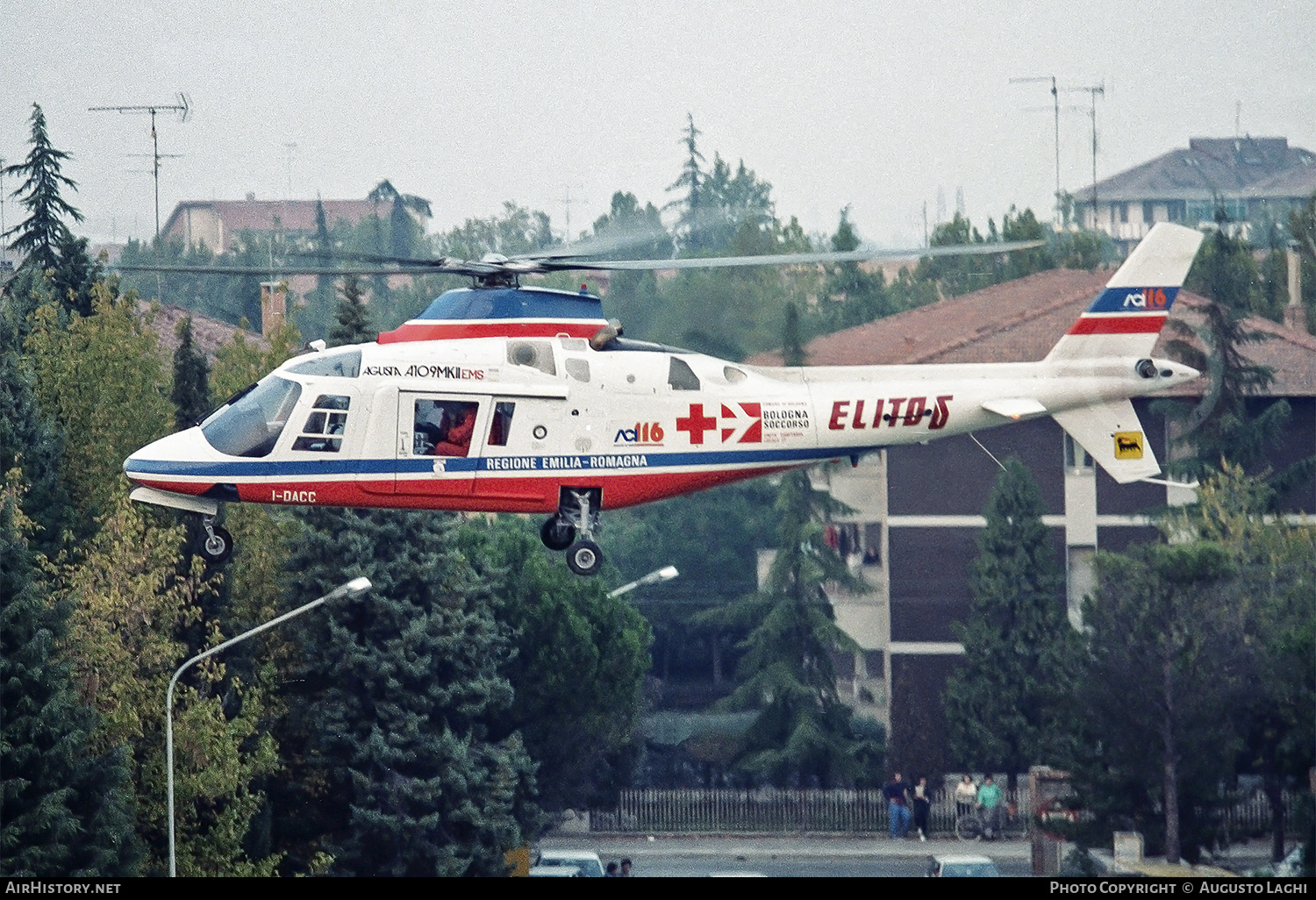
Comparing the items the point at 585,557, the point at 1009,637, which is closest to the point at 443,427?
the point at 585,557

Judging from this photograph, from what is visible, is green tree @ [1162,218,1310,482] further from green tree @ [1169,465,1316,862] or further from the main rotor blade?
the main rotor blade

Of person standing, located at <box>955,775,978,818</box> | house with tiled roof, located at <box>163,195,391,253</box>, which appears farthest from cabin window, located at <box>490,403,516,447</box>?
house with tiled roof, located at <box>163,195,391,253</box>

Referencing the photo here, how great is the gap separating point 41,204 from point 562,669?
21587mm

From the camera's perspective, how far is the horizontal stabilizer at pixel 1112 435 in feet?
101

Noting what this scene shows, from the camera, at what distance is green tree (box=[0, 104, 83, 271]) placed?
6359 centimetres

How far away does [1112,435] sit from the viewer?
30812 mm

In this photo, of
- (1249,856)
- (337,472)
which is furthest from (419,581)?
(337,472)

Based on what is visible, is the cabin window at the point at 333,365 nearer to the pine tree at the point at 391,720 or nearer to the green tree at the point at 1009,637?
the pine tree at the point at 391,720

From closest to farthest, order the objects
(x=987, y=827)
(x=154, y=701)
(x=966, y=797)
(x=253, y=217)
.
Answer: (x=154, y=701)
(x=987, y=827)
(x=966, y=797)
(x=253, y=217)

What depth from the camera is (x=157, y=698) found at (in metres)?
42.4

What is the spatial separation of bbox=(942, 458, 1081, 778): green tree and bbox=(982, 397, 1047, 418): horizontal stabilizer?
31.0 meters

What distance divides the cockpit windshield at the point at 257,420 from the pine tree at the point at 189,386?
20845mm

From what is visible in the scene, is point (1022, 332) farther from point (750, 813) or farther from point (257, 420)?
point (257, 420)

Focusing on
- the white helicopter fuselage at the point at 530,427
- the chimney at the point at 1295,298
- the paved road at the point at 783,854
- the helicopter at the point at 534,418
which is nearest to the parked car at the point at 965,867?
the paved road at the point at 783,854
